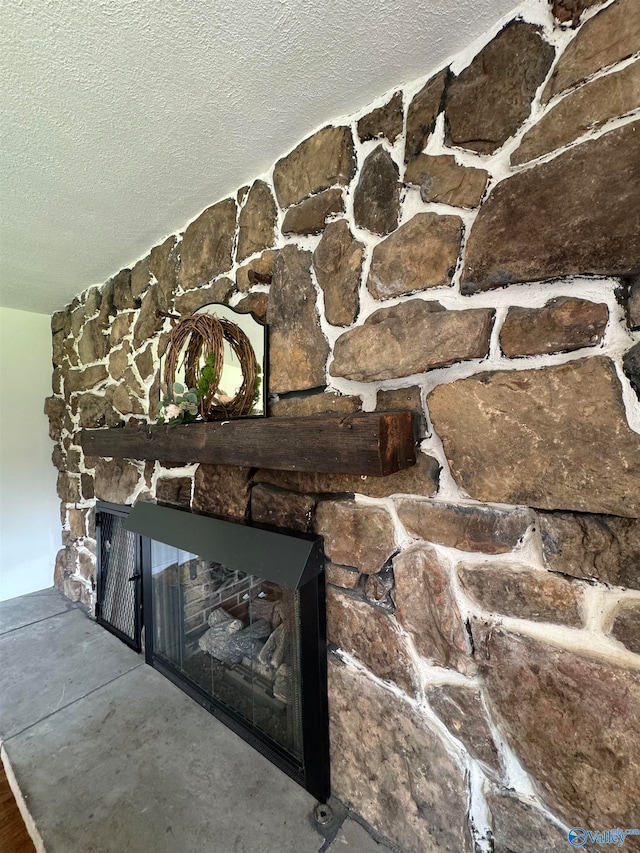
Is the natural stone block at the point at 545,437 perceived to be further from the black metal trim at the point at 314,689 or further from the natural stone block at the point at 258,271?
the natural stone block at the point at 258,271

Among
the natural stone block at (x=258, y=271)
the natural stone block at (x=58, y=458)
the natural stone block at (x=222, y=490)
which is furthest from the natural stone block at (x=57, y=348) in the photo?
the natural stone block at (x=258, y=271)

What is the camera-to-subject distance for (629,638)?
2.08 feet

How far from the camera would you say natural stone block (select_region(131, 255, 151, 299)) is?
1805 mm

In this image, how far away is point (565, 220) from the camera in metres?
0.67

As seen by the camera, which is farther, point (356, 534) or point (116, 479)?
point (116, 479)

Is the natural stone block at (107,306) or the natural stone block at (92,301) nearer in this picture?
the natural stone block at (107,306)

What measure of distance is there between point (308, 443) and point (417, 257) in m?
0.53

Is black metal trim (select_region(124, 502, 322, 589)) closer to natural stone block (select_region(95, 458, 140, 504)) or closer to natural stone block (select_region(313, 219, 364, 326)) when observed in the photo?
natural stone block (select_region(95, 458, 140, 504))

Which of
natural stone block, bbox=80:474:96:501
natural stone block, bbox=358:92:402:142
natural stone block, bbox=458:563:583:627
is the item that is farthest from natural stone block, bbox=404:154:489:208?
natural stone block, bbox=80:474:96:501

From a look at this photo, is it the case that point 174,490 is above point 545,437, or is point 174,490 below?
below

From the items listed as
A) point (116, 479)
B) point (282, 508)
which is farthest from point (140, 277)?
point (282, 508)

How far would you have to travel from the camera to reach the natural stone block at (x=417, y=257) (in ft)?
2.70

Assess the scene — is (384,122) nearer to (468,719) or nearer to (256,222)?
(256,222)

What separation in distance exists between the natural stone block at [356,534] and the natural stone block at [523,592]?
20 cm
